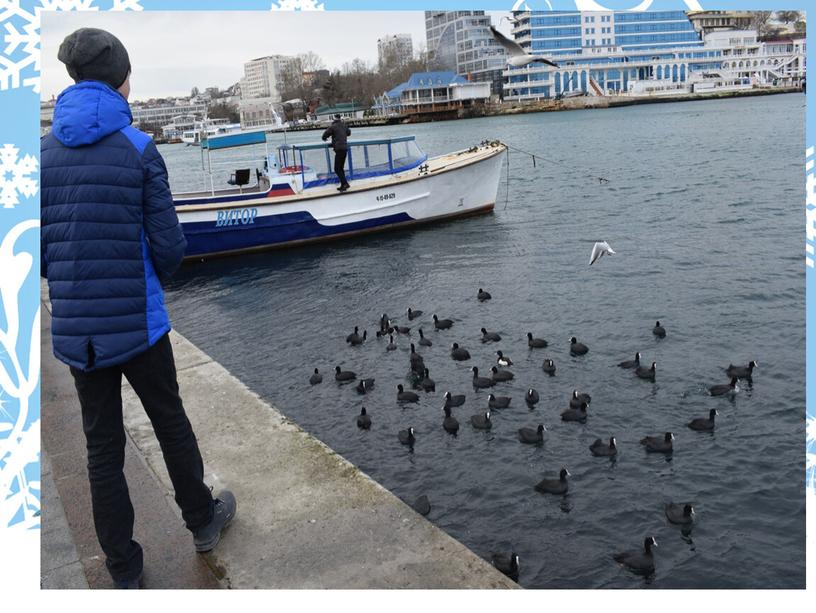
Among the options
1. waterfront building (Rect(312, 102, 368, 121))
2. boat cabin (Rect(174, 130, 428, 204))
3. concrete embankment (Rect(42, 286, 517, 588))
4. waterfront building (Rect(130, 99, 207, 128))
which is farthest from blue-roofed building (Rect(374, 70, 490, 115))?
boat cabin (Rect(174, 130, 428, 204))

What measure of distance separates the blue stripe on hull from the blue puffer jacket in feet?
50.2

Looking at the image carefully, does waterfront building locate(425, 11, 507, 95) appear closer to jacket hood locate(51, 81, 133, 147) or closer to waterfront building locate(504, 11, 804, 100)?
waterfront building locate(504, 11, 804, 100)

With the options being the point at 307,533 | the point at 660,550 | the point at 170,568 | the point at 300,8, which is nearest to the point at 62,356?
the point at 170,568

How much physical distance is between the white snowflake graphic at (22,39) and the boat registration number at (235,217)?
14544 mm

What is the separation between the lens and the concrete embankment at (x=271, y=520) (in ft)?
12.3

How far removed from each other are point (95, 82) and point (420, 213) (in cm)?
1784

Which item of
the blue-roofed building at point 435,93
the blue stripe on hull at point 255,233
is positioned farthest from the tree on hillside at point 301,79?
the blue stripe on hull at point 255,233

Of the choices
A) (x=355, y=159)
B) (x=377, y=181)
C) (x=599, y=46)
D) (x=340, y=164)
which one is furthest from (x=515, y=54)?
(x=377, y=181)

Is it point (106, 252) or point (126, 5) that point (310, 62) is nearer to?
point (126, 5)

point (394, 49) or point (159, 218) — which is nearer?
point (159, 218)

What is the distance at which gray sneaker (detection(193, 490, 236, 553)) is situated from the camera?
3919mm

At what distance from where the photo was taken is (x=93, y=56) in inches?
132

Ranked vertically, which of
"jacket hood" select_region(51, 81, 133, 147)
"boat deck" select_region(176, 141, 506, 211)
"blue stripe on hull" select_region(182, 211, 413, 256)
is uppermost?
"jacket hood" select_region(51, 81, 133, 147)

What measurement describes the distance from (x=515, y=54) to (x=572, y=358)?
17.1 ft
